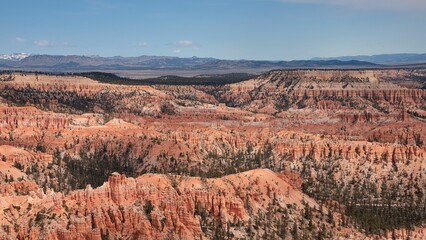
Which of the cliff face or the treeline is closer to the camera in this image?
the cliff face

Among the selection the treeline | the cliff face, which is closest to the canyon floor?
the cliff face

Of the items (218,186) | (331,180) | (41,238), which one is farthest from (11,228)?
(331,180)

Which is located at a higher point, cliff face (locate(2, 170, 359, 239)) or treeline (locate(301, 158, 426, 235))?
cliff face (locate(2, 170, 359, 239))

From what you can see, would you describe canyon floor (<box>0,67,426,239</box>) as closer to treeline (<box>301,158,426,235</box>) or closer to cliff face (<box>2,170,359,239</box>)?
cliff face (<box>2,170,359,239</box>)

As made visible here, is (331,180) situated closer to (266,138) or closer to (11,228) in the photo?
(266,138)

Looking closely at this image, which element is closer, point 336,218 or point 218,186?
point 218,186

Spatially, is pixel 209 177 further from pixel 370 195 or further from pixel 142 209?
pixel 142 209

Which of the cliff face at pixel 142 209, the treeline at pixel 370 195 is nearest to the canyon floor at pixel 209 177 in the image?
the cliff face at pixel 142 209

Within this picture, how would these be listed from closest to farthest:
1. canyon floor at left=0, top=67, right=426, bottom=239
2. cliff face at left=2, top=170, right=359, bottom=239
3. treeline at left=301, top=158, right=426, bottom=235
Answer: cliff face at left=2, top=170, right=359, bottom=239
canyon floor at left=0, top=67, right=426, bottom=239
treeline at left=301, top=158, right=426, bottom=235
